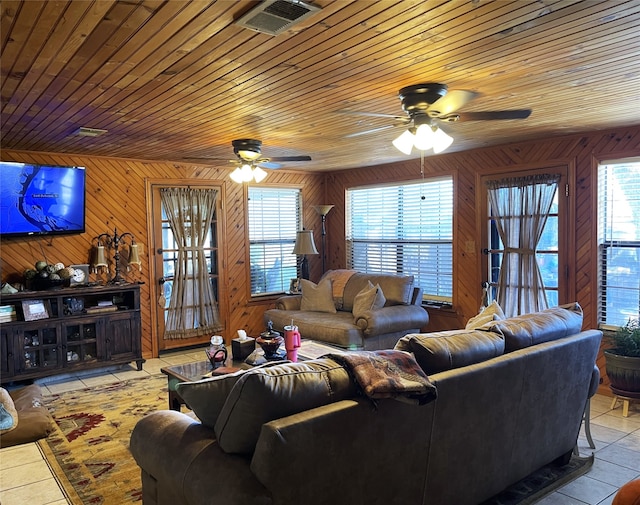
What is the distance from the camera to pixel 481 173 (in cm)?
571

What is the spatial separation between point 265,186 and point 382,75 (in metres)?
4.46

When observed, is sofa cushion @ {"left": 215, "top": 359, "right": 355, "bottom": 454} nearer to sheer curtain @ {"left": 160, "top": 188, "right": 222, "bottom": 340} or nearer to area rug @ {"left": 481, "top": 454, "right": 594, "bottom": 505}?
area rug @ {"left": 481, "top": 454, "right": 594, "bottom": 505}

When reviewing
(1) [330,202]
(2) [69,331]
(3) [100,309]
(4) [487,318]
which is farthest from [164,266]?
(4) [487,318]

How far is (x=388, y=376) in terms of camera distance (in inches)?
83.9

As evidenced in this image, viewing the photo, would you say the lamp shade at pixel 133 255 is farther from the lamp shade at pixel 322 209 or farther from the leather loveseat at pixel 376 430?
the leather loveseat at pixel 376 430

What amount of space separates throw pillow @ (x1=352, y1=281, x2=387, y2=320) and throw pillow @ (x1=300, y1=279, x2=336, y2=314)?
0.56 meters

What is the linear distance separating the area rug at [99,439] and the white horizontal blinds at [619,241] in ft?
14.0

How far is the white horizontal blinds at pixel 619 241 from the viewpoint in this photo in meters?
4.56

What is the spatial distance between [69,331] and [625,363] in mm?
5242

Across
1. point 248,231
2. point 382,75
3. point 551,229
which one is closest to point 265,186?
point 248,231

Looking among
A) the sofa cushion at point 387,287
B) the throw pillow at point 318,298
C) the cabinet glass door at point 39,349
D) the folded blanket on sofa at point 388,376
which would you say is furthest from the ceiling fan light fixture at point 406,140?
the cabinet glass door at point 39,349

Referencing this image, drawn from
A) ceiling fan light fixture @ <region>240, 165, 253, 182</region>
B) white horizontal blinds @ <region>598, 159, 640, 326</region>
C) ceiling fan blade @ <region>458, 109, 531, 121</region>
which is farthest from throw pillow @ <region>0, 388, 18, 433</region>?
white horizontal blinds @ <region>598, 159, 640, 326</region>

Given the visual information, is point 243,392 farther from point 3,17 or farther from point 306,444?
point 3,17

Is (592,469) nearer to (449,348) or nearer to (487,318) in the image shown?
(487,318)
